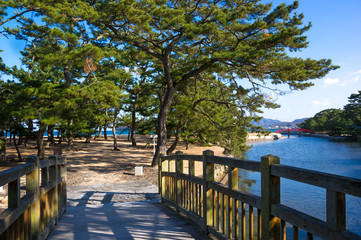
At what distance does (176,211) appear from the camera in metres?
5.22

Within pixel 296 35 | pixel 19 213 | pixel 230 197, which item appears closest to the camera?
pixel 19 213

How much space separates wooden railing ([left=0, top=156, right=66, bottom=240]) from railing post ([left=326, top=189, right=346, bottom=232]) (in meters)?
2.32

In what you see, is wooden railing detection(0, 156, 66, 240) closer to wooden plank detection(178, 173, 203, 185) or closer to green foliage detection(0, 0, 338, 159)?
wooden plank detection(178, 173, 203, 185)

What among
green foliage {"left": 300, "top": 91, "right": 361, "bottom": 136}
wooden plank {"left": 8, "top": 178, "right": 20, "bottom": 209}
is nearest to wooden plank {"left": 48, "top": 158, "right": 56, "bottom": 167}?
wooden plank {"left": 8, "top": 178, "right": 20, "bottom": 209}

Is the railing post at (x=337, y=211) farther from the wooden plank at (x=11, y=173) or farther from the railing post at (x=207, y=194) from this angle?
the wooden plank at (x=11, y=173)

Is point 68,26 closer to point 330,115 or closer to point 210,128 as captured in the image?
point 210,128

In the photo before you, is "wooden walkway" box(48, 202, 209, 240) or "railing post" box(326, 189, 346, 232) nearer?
"railing post" box(326, 189, 346, 232)

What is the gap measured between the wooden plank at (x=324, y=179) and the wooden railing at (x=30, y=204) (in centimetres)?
220

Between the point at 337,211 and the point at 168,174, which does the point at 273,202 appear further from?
the point at 168,174

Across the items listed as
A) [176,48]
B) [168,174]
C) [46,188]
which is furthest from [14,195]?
[176,48]

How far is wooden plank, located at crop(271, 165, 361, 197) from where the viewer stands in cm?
168

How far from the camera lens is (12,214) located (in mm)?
2312

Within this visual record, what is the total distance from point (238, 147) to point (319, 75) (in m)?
7.44

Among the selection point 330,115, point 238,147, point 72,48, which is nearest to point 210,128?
point 238,147
